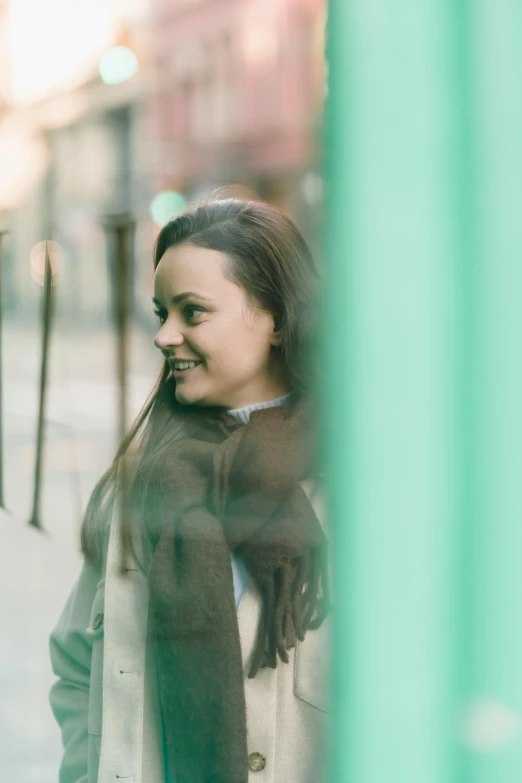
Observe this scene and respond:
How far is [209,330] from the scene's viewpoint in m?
1.27

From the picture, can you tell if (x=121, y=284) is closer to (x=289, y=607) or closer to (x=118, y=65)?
(x=118, y=65)

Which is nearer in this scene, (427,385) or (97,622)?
Answer: (427,385)

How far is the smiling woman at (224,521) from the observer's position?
4.02 ft

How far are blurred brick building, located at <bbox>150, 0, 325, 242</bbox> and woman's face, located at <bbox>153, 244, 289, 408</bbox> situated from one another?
0.37 ft

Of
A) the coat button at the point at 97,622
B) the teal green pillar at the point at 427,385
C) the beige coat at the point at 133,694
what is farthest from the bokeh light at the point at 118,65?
the coat button at the point at 97,622

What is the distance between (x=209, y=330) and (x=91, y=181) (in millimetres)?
A: 265

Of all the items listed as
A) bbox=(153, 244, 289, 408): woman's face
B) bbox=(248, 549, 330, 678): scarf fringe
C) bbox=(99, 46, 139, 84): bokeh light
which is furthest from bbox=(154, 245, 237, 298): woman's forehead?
bbox=(248, 549, 330, 678): scarf fringe

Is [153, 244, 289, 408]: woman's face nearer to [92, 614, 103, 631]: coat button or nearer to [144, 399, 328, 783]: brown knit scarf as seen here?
[144, 399, 328, 783]: brown knit scarf

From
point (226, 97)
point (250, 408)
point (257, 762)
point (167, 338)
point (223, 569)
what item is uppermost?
point (226, 97)

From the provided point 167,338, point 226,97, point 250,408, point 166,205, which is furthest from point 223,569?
point 226,97

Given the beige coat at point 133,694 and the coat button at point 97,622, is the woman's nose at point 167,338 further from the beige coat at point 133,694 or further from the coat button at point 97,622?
the coat button at point 97,622

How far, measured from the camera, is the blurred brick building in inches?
46.5

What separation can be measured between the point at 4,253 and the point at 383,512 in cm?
67

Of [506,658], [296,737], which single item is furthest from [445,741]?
[296,737]
